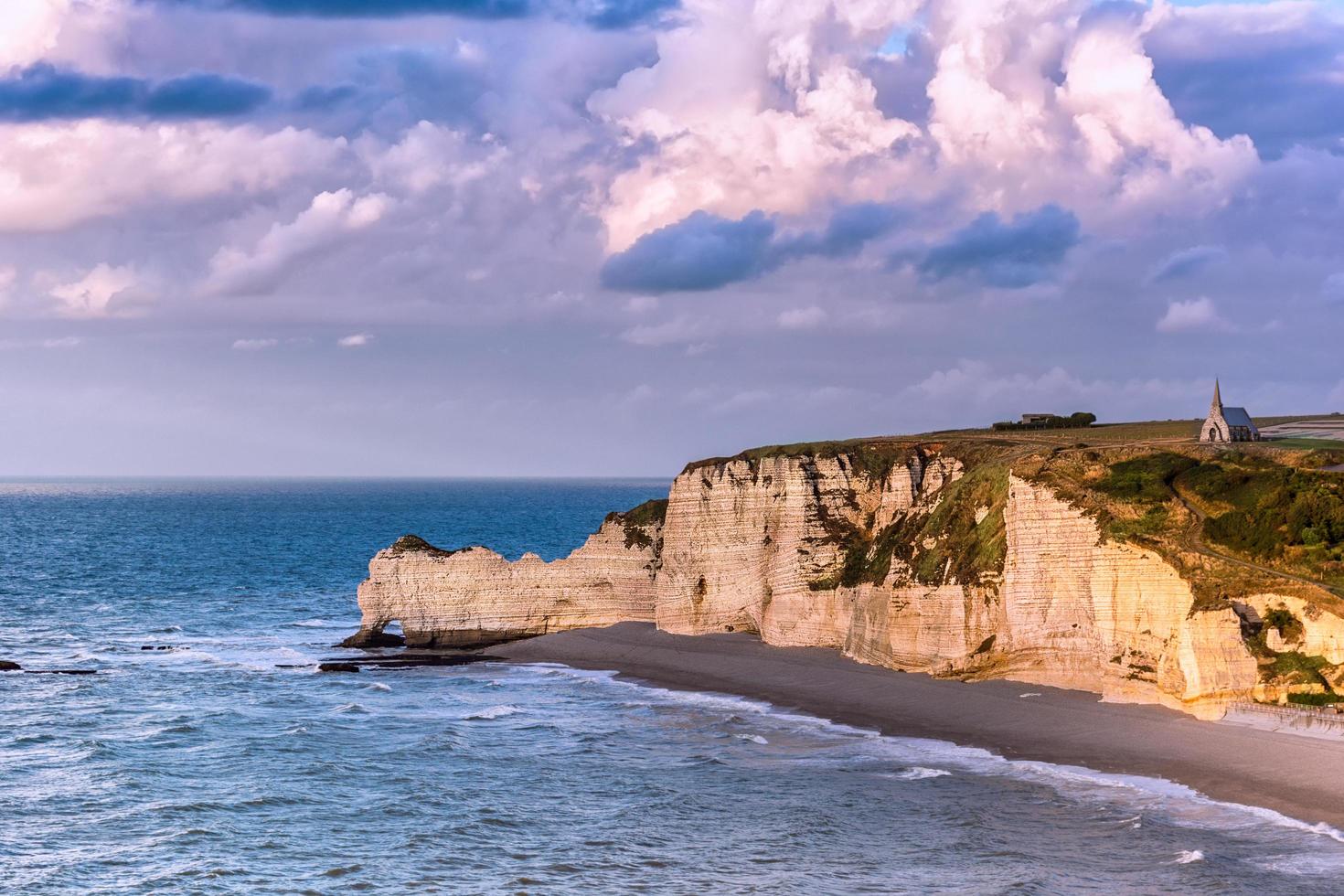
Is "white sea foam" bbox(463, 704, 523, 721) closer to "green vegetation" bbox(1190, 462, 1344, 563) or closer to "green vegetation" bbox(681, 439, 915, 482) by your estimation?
"green vegetation" bbox(681, 439, 915, 482)

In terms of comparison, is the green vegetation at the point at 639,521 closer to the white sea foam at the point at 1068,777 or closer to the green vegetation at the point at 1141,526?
the white sea foam at the point at 1068,777

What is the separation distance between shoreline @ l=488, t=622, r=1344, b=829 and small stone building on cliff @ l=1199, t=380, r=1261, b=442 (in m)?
16.4

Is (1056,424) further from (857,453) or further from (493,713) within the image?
(493,713)

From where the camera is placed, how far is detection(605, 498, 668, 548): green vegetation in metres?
65.4

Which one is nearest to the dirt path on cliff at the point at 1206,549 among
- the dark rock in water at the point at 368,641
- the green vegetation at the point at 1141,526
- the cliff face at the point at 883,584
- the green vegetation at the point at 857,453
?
the green vegetation at the point at 1141,526

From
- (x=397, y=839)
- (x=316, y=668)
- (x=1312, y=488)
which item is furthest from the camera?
(x=316, y=668)

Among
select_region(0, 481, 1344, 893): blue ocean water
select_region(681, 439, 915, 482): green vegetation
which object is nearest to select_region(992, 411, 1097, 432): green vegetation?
select_region(681, 439, 915, 482): green vegetation

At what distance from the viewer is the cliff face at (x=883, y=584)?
139 ft

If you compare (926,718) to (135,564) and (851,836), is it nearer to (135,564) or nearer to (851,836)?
(851,836)

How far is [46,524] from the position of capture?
170 meters

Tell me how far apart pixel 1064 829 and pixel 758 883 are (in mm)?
8756

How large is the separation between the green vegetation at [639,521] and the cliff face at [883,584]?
0.38 feet

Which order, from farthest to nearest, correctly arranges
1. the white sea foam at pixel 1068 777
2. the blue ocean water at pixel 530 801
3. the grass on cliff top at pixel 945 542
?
1. the grass on cliff top at pixel 945 542
2. the white sea foam at pixel 1068 777
3. the blue ocean water at pixel 530 801

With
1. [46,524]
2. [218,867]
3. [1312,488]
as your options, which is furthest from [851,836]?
[46,524]
